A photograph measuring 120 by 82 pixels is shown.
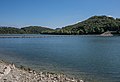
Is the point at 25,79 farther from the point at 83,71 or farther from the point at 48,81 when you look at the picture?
the point at 83,71

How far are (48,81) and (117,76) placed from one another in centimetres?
986

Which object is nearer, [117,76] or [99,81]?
[99,81]

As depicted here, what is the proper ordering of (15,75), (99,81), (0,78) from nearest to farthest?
(0,78)
(15,75)
(99,81)

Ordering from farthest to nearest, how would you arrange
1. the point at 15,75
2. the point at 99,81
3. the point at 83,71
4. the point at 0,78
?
the point at 83,71 → the point at 99,81 → the point at 15,75 → the point at 0,78

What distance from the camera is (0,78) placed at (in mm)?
20641

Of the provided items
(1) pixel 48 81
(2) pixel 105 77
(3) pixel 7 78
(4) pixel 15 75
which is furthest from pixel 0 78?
(2) pixel 105 77

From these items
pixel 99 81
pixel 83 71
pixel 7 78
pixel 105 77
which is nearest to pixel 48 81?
pixel 7 78

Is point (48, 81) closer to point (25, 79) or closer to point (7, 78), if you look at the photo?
point (25, 79)

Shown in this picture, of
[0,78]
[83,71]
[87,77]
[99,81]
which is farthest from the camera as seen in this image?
[83,71]

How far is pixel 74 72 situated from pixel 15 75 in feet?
32.8

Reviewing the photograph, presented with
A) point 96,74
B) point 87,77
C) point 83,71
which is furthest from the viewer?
point 83,71

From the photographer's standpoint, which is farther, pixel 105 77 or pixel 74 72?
pixel 74 72

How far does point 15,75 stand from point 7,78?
62.8 inches

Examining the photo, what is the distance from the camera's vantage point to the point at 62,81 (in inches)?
832
